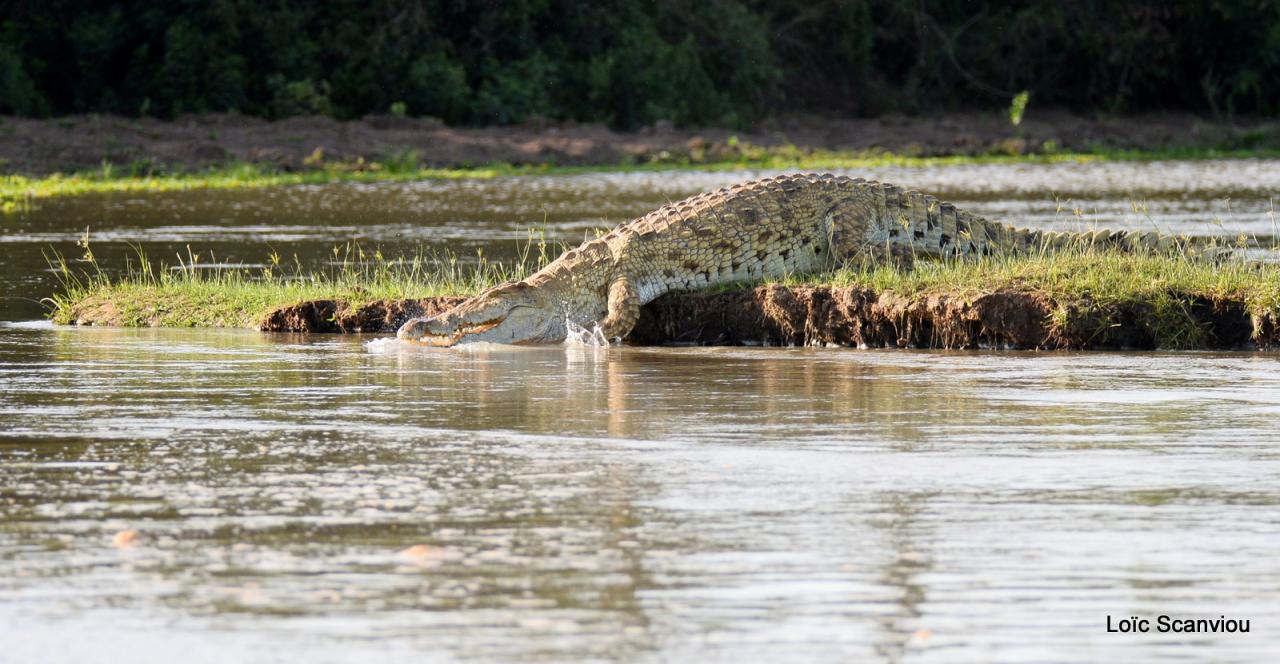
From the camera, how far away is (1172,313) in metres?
10.0

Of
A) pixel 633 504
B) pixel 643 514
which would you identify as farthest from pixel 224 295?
pixel 643 514

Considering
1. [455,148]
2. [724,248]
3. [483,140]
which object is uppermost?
[483,140]

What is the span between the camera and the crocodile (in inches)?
434

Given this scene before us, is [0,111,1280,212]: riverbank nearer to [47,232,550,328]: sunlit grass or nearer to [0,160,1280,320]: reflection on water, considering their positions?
[0,160,1280,320]: reflection on water

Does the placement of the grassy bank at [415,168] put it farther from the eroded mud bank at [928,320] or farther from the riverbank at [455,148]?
the eroded mud bank at [928,320]

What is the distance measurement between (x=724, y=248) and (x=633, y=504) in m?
5.51

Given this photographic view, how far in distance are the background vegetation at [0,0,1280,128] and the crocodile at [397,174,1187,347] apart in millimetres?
25915

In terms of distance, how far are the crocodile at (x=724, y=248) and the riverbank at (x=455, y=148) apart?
13.9m

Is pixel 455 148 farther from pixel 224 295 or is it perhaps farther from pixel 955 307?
pixel 955 307

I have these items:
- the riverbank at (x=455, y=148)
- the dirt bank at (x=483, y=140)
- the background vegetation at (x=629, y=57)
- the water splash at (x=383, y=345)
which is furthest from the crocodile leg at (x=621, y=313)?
the background vegetation at (x=629, y=57)

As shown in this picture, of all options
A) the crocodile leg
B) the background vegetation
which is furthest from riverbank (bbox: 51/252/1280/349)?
the background vegetation

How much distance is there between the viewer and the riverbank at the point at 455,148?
28641 mm

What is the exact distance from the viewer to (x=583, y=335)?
11.2 metres

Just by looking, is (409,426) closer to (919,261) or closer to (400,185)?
(919,261)
